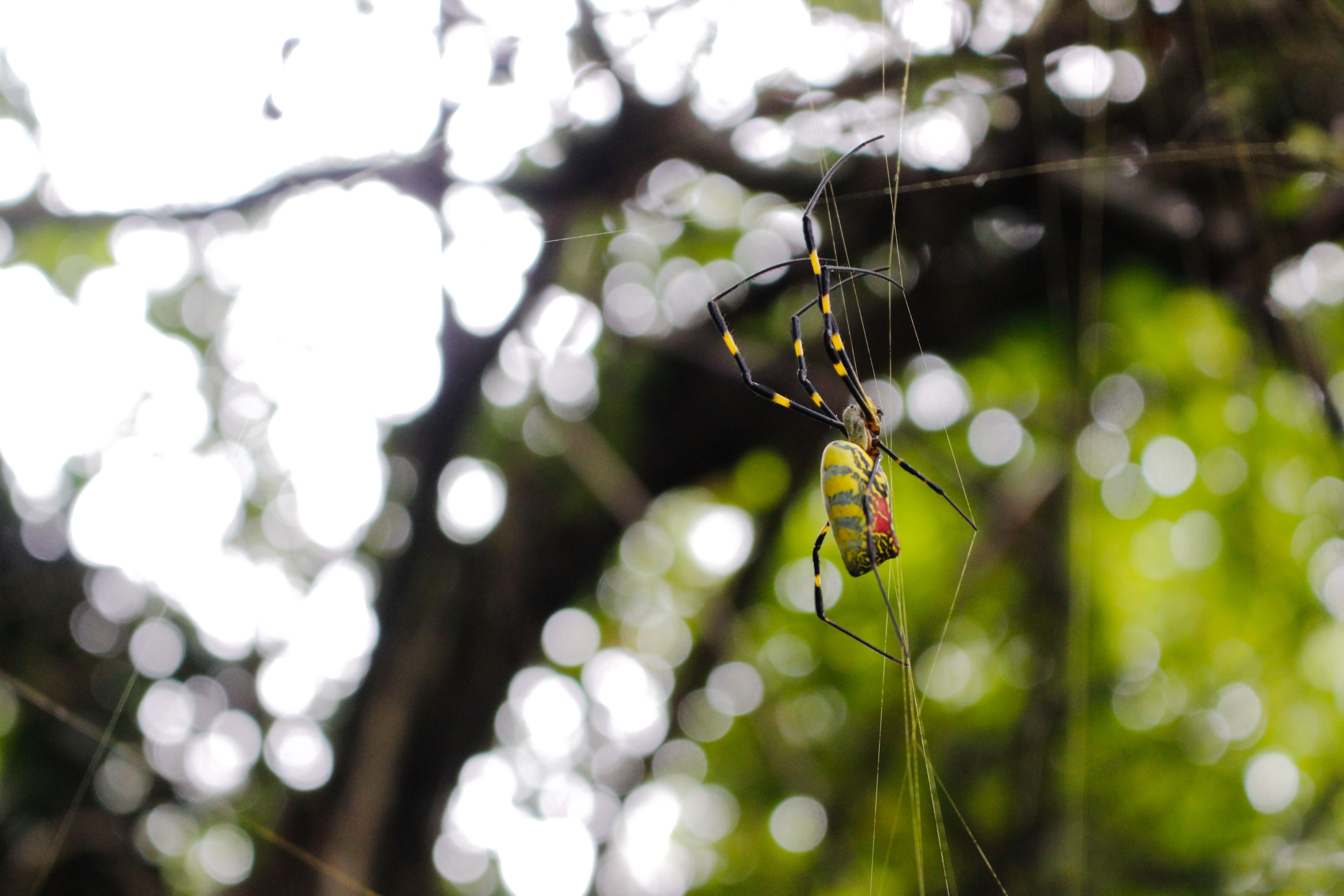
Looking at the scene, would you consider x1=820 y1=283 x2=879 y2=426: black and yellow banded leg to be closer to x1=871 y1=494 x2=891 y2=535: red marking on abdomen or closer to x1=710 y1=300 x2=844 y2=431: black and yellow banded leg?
x1=710 y1=300 x2=844 y2=431: black and yellow banded leg

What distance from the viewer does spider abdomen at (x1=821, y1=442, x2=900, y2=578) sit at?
0.95m

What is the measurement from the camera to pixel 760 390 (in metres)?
1.30

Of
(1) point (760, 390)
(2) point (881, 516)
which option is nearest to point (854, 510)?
(2) point (881, 516)

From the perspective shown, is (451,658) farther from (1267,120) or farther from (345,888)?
(1267,120)

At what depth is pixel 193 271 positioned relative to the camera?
3.49 meters

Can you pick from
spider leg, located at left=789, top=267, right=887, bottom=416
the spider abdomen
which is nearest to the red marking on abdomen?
the spider abdomen

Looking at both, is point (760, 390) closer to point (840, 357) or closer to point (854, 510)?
point (840, 357)

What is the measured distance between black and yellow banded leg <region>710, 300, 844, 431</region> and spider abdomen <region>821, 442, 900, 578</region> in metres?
0.20

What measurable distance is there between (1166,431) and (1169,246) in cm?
114

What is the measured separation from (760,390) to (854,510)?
396 mm

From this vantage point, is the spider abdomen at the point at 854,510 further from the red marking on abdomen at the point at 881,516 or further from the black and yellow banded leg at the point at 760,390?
the black and yellow banded leg at the point at 760,390

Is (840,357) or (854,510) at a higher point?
(840,357)

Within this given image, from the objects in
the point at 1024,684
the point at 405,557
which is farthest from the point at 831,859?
the point at 405,557

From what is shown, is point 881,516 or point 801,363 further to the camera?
point 801,363
